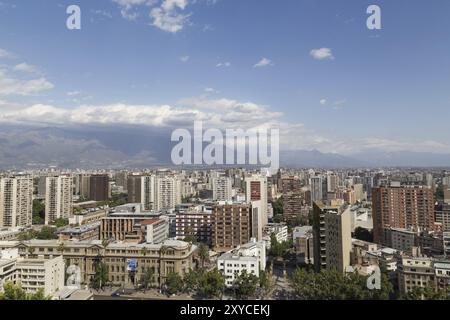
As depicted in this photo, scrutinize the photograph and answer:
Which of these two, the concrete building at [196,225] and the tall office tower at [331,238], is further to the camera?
the concrete building at [196,225]

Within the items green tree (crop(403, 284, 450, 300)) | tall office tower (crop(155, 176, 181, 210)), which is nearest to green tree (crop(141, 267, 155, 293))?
green tree (crop(403, 284, 450, 300))

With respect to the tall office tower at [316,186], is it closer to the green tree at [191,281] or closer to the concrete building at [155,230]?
the concrete building at [155,230]

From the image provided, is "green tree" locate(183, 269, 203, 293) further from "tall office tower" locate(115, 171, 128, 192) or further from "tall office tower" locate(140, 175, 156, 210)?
"tall office tower" locate(115, 171, 128, 192)

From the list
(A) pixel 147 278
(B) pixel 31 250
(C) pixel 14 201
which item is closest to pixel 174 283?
(A) pixel 147 278

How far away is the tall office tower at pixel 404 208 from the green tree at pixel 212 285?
14.8ft

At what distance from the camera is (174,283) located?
4496 millimetres

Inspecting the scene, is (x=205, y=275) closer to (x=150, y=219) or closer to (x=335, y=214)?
(x=335, y=214)

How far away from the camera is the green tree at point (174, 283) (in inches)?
177

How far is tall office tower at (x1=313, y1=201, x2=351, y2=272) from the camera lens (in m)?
4.43

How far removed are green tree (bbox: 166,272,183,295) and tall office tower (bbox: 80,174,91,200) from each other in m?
10.8

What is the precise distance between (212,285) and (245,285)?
41cm

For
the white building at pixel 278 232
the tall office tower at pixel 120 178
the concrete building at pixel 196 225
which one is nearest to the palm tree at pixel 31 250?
the concrete building at pixel 196 225

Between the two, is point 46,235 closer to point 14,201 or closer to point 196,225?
point 14,201
